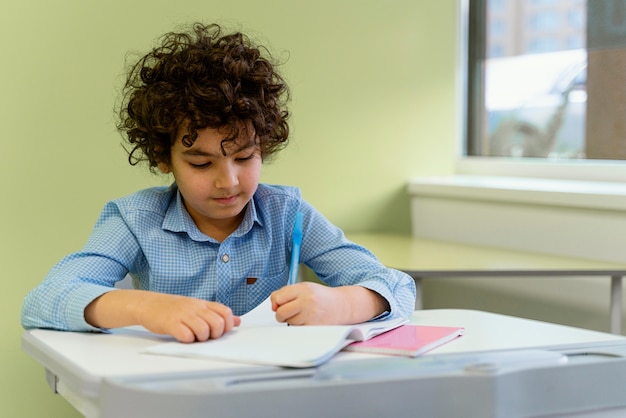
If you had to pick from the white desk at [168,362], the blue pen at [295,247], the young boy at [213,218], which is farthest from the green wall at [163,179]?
the white desk at [168,362]

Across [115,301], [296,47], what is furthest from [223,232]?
[296,47]

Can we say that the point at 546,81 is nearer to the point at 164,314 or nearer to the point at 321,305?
the point at 321,305

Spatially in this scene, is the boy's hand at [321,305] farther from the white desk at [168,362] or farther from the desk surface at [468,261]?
the desk surface at [468,261]

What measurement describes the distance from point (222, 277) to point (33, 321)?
0.32m

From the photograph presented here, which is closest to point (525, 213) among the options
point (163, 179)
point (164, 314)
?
point (163, 179)

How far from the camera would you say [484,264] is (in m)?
A: 2.05

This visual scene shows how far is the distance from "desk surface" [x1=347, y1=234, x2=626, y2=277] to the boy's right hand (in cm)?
98

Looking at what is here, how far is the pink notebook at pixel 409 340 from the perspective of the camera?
941 mm

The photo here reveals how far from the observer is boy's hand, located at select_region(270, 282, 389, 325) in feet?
3.56

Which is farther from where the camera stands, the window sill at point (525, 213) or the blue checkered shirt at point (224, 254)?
the window sill at point (525, 213)

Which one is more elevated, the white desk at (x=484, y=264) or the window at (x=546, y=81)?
the window at (x=546, y=81)

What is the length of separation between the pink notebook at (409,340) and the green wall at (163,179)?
128 cm

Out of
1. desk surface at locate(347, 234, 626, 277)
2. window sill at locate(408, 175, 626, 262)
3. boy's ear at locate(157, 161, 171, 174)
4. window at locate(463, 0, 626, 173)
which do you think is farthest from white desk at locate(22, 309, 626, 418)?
window at locate(463, 0, 626, 173)

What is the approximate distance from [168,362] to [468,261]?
Answer: 1.33 meters
